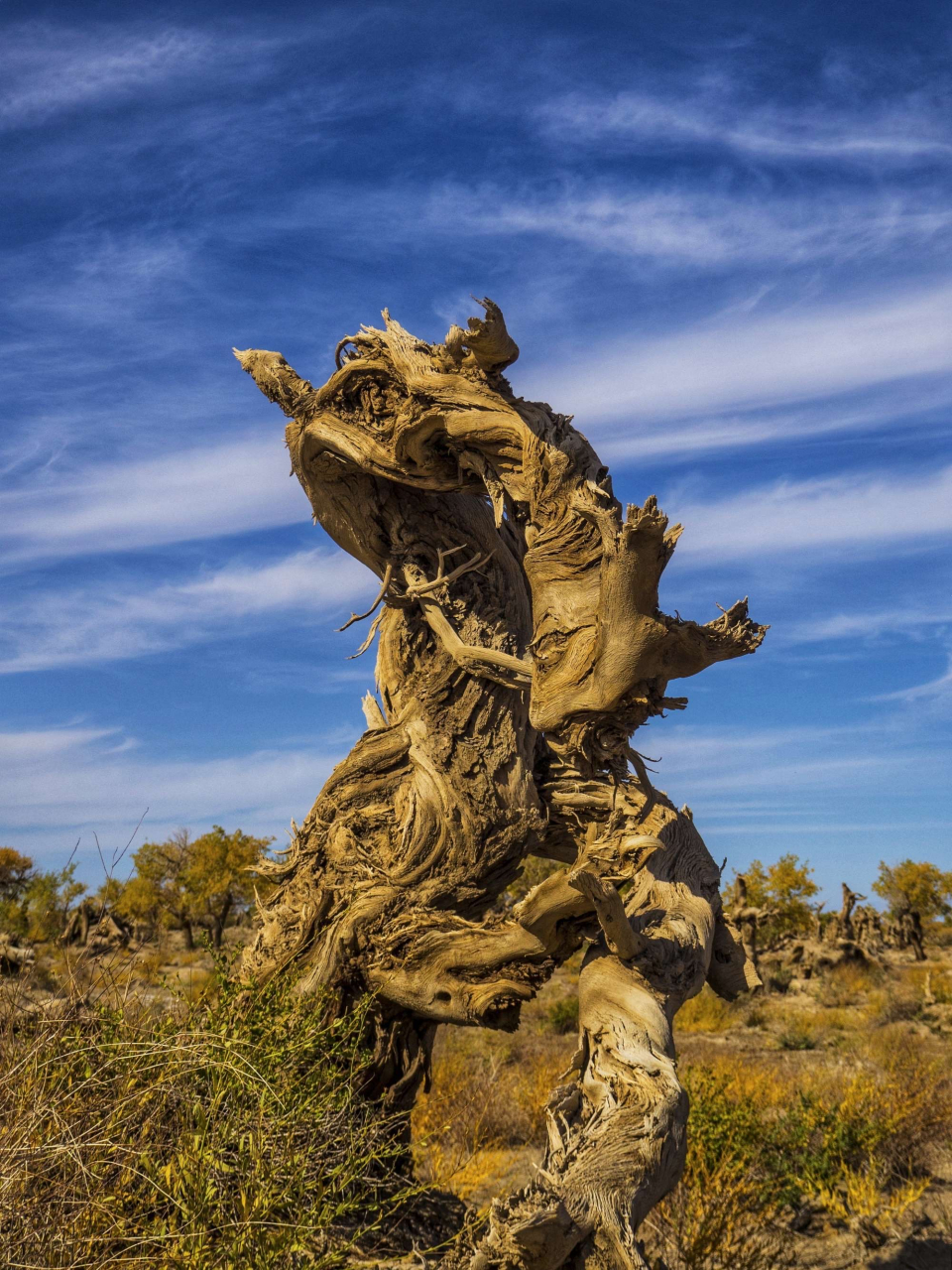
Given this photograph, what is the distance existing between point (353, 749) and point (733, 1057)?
28.3 ft

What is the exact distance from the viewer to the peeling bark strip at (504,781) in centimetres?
395

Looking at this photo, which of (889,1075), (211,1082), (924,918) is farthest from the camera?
(924,918)

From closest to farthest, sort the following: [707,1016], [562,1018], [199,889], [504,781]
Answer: [504,781]
[562,1018]
[707,1016]
[199,889]

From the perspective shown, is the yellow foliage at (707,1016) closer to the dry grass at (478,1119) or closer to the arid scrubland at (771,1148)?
the arid scrubland at (771,1148)

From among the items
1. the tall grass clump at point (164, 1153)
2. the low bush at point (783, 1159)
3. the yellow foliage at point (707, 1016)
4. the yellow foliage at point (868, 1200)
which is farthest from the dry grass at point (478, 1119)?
the yellow foliage at point (707, 1016)

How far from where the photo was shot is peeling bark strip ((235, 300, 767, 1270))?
395 centimetres

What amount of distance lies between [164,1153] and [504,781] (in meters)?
2.68

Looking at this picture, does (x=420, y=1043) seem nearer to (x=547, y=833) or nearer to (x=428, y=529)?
(x=547, y=833)

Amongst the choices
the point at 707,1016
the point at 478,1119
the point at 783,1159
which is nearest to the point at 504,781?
the point at 478,1119

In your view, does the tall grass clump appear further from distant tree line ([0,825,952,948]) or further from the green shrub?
distant tree line ([0,825,952,948])

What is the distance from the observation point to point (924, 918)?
31359mm

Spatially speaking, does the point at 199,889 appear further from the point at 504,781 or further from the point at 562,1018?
the point at 504,781

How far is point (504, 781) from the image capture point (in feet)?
20.2

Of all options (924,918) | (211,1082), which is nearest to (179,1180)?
(211,1082)
